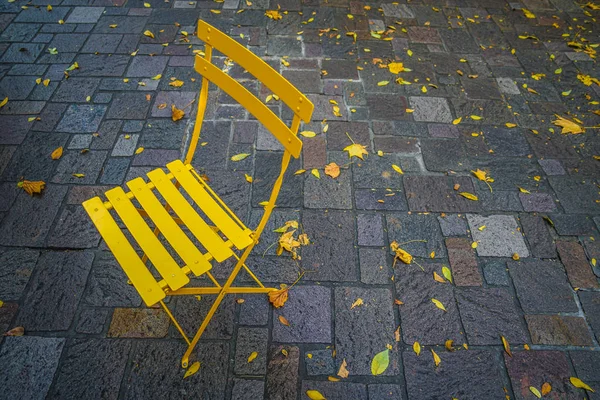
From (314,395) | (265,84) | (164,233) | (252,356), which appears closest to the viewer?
(265,84)

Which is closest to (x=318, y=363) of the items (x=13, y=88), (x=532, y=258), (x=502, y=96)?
A: (x=532, y=258)

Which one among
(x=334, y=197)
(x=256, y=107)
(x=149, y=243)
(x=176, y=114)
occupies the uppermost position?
(x=256, y=107)

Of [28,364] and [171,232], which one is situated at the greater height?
[171,232]

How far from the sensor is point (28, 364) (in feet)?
6.48

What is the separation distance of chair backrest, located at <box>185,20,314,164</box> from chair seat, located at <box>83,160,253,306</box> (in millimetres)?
344

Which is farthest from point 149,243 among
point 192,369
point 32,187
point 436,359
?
point 436,359

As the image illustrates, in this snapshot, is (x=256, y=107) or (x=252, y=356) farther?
(x=252, y=356)

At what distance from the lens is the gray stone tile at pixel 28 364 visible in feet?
6.25

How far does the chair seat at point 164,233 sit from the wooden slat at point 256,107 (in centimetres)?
47

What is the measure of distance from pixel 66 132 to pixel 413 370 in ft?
9.65

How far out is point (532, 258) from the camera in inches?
98.4

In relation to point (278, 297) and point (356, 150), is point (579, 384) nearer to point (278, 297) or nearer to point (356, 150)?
point (278, 297)

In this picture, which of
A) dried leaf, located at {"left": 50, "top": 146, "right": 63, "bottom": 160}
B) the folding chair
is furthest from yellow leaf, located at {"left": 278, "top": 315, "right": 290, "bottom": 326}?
dried leaf, located at {"left": 50, "top": 146, "right": 63, "bottom": 160}

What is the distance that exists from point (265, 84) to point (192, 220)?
723 millimetres
